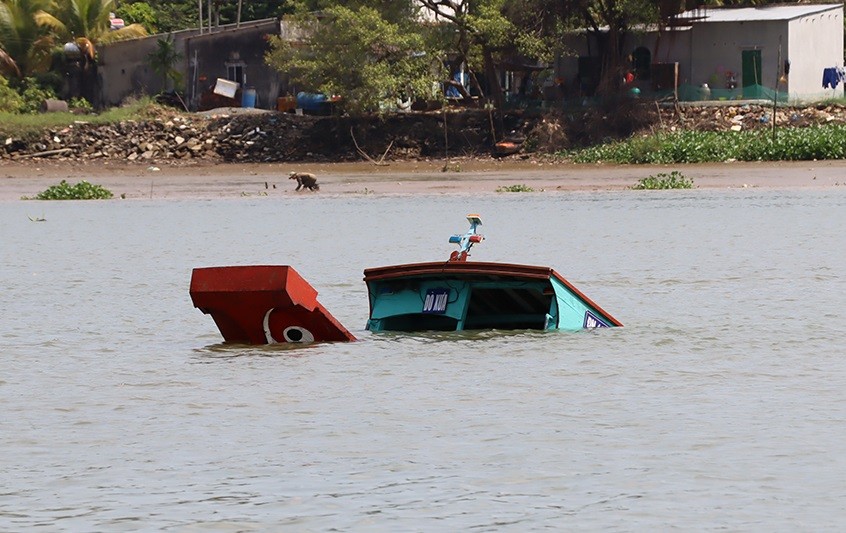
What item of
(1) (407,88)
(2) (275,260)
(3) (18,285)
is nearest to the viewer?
(3) (18,285)

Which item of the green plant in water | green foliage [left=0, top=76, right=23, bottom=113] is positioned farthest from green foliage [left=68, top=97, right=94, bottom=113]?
the green plant in water

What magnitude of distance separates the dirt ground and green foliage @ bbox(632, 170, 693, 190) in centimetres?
47

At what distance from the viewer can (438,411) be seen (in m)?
12.4

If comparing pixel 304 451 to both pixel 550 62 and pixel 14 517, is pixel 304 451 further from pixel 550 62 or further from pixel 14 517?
pixel 550 62

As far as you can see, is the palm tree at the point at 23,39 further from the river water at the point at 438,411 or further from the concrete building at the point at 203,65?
the river water at the point at 438,411

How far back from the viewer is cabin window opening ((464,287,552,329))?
16109mm

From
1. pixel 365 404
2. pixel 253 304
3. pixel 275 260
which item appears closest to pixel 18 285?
pixel 275 260

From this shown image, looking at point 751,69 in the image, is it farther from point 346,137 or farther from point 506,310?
point 506,310

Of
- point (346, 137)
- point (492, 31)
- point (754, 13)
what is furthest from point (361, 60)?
point (754, 13)

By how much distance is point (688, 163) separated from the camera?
43.9 metres

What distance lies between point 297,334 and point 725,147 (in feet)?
99.7

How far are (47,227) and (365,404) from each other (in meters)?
22.5

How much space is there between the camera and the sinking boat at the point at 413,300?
14727 mm

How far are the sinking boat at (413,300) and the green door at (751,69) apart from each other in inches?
1318
